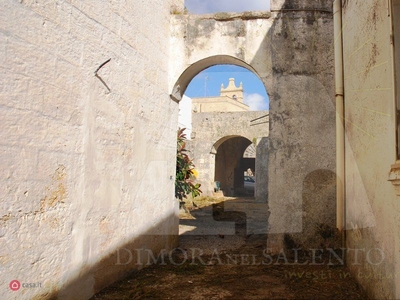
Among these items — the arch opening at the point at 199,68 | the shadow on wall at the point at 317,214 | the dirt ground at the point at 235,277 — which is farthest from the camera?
the arch opening at the point at 199,68

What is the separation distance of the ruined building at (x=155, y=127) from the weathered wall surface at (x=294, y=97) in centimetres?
1

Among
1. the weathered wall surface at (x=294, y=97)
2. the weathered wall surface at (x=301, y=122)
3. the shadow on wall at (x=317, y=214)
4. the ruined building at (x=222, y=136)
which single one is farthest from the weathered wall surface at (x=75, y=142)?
the ruined building at (x=222, y=136)

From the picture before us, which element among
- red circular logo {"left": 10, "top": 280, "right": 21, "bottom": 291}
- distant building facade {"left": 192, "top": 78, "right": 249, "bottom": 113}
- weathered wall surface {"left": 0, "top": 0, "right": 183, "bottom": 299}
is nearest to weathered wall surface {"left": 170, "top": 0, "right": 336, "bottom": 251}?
weathered wall surface {"left": 0, "top": 0, "right": 183, "bottom": 299}

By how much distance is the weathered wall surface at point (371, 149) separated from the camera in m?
2.70

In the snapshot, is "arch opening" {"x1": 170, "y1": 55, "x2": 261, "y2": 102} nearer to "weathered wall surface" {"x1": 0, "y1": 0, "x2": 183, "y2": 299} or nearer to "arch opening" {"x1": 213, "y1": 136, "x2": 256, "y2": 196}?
"weathered wall surface" {"x1": 0, "y1": 0, "x2": 183, "y2": 299}

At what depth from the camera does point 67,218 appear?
287 cm

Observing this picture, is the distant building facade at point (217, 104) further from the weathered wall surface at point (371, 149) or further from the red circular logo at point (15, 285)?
the red circular logo at point (15, 285)

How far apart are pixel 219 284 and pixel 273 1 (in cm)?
396

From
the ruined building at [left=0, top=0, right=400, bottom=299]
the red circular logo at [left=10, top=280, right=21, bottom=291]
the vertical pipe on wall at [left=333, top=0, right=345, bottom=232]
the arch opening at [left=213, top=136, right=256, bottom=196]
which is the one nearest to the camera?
the red circular logo at [left=10, top=280, right=21, bottom=291]

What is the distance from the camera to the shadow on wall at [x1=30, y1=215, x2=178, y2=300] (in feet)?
9.74

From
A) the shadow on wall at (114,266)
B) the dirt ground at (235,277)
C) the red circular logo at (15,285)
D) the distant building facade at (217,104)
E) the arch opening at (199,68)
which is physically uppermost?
Result: the distant building facade at (217,104)

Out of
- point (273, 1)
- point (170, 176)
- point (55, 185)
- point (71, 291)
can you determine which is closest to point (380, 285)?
point (71, 291)

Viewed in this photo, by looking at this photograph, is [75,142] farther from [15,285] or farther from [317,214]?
[317,214]

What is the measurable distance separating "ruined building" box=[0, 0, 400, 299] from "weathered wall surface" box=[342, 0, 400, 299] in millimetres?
19
